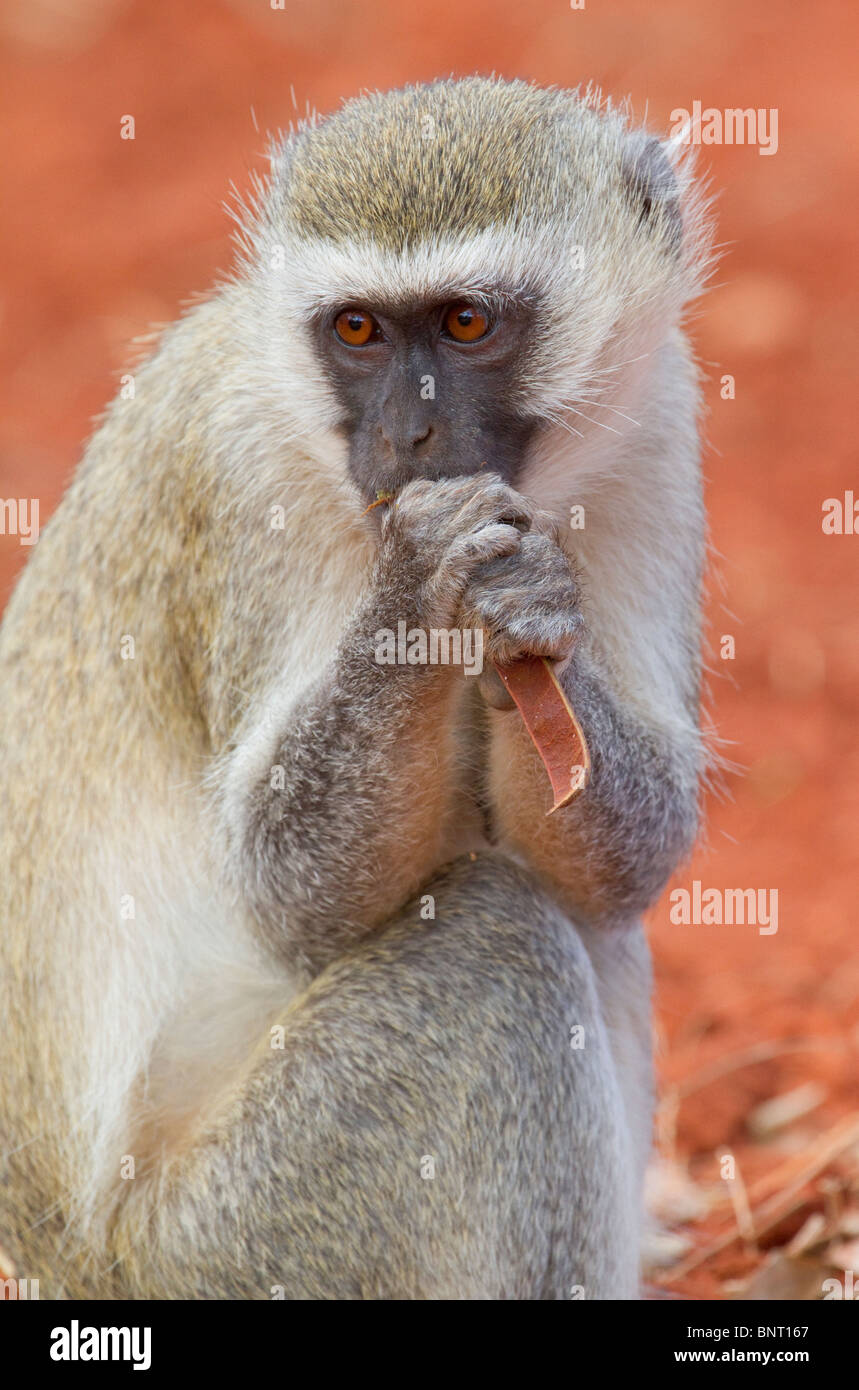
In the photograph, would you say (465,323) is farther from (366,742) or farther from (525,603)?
(366,742)

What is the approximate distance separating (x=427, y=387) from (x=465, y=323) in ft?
0.57

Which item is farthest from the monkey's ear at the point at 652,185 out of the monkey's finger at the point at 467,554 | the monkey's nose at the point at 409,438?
the monkey's finger at the point at 467,554

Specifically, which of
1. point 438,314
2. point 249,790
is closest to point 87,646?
point 249,790

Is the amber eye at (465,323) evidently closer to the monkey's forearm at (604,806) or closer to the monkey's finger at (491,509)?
the monkey's finger at (491,509)

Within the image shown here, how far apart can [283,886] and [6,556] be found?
471 cm

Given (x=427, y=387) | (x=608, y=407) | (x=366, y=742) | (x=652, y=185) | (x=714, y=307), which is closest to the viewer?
(x=427, y=387)

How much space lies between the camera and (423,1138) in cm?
316

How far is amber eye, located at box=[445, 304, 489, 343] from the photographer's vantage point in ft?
9.91

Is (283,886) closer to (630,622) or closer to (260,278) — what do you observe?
(630,622)

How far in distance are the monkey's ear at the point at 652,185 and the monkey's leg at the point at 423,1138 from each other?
4.46 ft

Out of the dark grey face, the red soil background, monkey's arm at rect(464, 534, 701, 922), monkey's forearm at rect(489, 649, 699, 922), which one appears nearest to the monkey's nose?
the dark grey face

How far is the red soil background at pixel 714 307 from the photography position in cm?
539

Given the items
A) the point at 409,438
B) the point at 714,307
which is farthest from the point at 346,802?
the point at 714,307

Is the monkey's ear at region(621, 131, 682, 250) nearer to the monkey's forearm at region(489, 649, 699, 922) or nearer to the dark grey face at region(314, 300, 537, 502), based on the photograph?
the dark grey face at region(314, 300, 537, 502)
